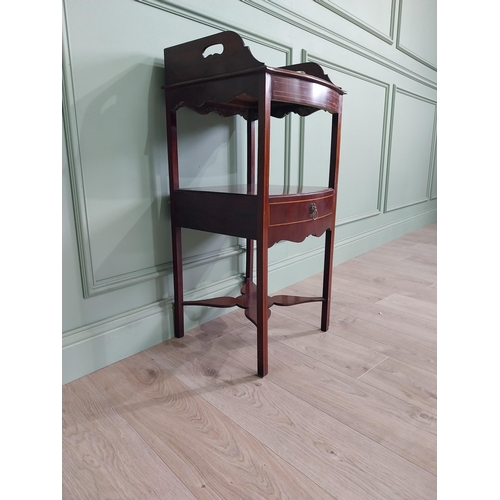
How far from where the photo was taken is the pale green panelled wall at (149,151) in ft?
3.02

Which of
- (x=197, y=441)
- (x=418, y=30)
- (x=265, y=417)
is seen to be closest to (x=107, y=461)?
(x=197, y=441)

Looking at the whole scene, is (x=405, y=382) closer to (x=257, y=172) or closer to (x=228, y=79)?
(x=257, y=172)

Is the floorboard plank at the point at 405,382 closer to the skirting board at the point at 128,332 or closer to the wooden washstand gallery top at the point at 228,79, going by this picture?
the skirting board at the point at 128,332

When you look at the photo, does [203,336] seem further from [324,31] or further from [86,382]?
[324,31]

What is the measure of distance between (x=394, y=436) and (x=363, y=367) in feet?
0.86

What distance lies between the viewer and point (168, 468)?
682 mm

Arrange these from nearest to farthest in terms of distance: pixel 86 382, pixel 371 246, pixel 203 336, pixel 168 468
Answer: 1. pixel 168 468
2. pixel 86 382
3. pixel 203 336
4. pixel 371 246

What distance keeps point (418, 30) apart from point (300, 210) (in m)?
2.16

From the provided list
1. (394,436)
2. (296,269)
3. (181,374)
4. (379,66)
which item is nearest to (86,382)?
(181,374)

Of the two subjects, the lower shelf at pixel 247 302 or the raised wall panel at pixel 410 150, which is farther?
the raised wall panel at pixel 410 150

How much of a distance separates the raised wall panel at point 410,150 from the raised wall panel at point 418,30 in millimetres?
260

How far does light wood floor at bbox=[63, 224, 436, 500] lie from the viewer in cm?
65

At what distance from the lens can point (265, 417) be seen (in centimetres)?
82

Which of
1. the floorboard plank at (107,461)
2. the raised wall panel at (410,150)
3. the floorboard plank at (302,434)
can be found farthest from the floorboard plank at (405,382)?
the raised wall panel at (410,150)
